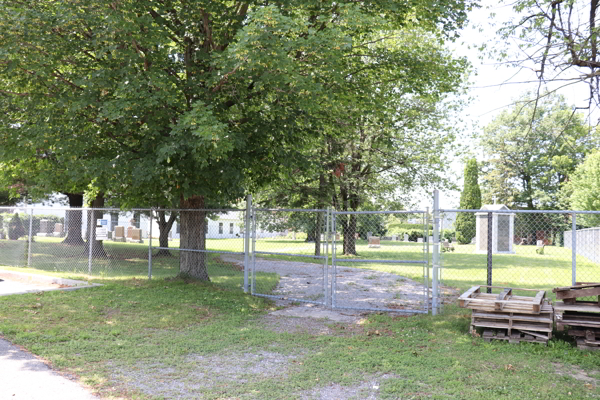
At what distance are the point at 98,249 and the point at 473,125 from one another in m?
19.2

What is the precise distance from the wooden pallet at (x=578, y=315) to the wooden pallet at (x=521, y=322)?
167mm

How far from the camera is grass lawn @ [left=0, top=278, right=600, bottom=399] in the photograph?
4.99 metres

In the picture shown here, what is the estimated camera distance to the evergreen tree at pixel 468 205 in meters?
37.9

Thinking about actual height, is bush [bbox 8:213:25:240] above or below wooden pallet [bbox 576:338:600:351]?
above

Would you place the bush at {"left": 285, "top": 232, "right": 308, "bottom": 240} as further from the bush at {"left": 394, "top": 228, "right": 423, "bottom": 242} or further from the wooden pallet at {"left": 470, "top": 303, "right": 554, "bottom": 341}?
the bush at {"left": 394, "top": 228, "right": 423, "bottom": 242}

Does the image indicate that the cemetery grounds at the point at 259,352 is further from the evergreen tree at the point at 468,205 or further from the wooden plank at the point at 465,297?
the evergreen tree at the point at 468,205

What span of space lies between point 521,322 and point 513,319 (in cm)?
13

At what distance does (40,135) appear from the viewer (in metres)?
9.23

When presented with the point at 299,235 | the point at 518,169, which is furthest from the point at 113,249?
the point at 518,169

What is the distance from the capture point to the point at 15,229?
16844 mm

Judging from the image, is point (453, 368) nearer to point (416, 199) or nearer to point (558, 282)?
point (558, 282)

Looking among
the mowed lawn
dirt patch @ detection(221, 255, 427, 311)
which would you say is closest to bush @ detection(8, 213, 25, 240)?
the mowed lawn

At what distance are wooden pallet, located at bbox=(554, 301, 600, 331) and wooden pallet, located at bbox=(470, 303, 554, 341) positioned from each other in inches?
6.6

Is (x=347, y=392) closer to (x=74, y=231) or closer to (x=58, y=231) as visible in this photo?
(x=74, y=231)
